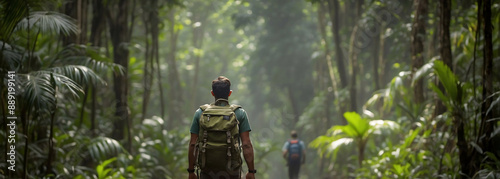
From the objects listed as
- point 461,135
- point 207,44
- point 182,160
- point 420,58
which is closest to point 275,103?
point 207,44

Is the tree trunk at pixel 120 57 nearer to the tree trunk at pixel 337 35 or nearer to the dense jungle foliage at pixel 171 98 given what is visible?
the dense jungle foliage at pixel 171 98

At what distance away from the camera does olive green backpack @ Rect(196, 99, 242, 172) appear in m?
4.01

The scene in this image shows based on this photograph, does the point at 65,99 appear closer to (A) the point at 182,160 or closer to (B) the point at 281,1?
(A) the point at 182,160

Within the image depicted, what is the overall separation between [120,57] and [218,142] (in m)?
5.95

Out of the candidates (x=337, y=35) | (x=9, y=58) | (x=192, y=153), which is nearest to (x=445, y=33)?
(x=192, y=153)

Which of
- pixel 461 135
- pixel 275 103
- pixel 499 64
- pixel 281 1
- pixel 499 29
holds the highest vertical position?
pixel 281 1

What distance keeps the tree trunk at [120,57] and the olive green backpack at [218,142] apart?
17.9ft

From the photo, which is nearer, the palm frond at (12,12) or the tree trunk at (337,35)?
the palm frond at (12,12)

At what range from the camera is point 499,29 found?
268 inches

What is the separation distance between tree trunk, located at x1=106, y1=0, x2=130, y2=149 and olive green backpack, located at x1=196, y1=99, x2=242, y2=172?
5.47 meters

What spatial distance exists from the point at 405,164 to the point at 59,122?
5.11 m

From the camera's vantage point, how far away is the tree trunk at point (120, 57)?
9266mm

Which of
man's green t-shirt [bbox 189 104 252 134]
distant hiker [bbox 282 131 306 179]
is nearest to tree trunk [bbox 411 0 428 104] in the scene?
distant hiker [bbox 282 131 306 179]

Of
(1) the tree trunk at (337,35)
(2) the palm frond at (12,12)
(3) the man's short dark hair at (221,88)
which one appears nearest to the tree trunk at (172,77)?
(1) the tree trunk at (337,35)
